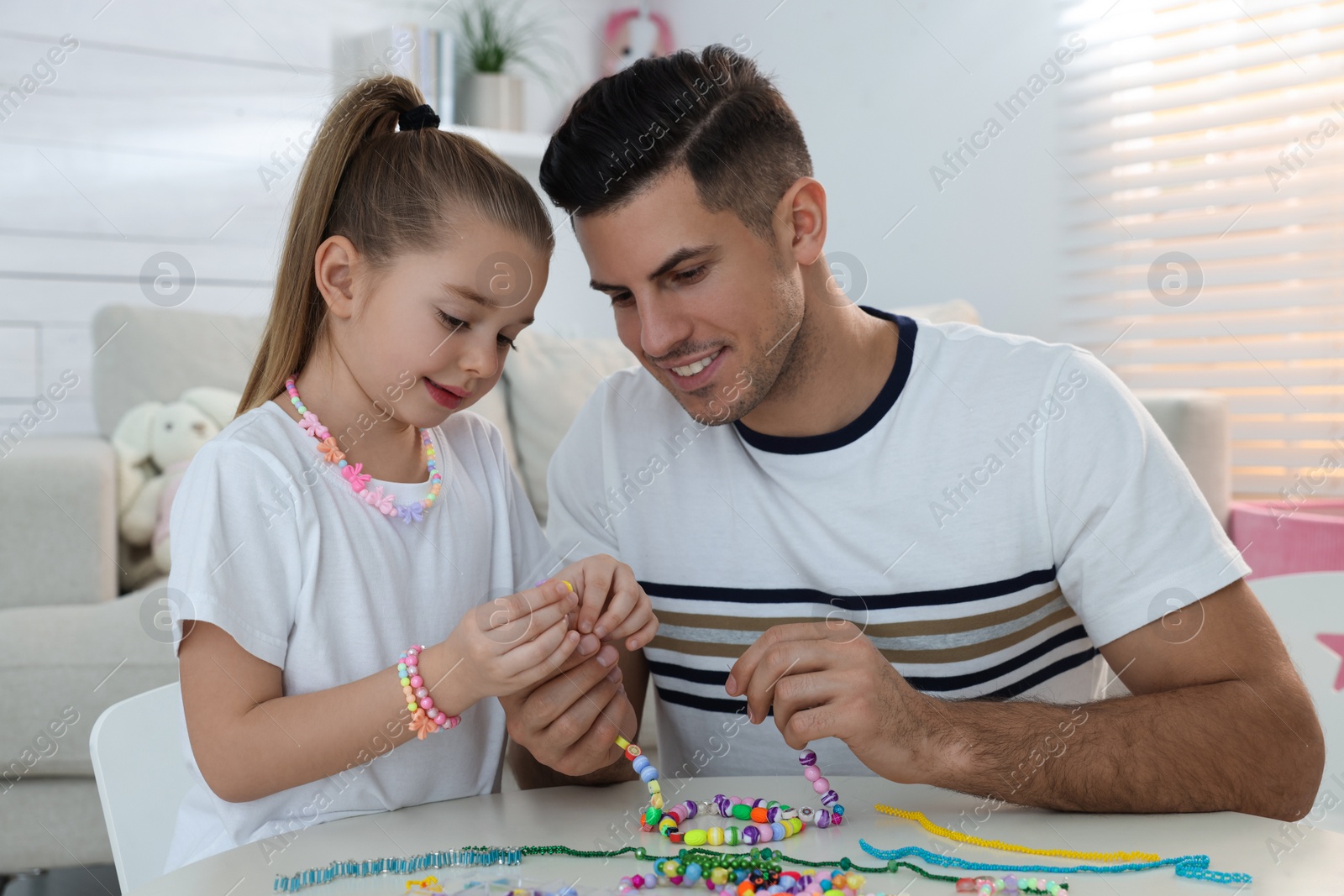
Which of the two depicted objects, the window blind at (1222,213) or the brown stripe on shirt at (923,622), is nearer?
the brown stripe on shirt at (923,622)

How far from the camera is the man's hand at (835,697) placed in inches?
39.2

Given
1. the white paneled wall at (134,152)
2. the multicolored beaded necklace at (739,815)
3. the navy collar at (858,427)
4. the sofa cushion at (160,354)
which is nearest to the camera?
the multicolored beaded necklace at (739,815)

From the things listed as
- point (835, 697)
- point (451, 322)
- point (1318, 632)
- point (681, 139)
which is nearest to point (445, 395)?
point (451, 322)

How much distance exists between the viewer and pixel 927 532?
133cm

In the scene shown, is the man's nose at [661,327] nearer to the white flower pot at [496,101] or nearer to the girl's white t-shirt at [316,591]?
the girl's white t-shirt at [316,591]

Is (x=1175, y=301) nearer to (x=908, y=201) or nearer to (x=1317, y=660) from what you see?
(x=908, y=201)

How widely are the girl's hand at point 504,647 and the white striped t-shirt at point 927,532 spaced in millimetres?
453

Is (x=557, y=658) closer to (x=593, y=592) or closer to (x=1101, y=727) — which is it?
(x=593, y=592)

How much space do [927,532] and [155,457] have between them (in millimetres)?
2018

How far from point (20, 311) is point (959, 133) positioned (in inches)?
111

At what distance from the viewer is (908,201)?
326cm

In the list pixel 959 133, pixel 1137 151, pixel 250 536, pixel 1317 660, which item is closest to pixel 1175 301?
pixel 1137 151

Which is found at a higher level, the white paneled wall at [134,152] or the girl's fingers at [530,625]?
the white paneled wall at [134,152]

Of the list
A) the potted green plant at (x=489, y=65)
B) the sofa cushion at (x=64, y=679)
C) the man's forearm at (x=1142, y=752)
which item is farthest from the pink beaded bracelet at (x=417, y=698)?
the potted green plant at (x=489, y=65)
